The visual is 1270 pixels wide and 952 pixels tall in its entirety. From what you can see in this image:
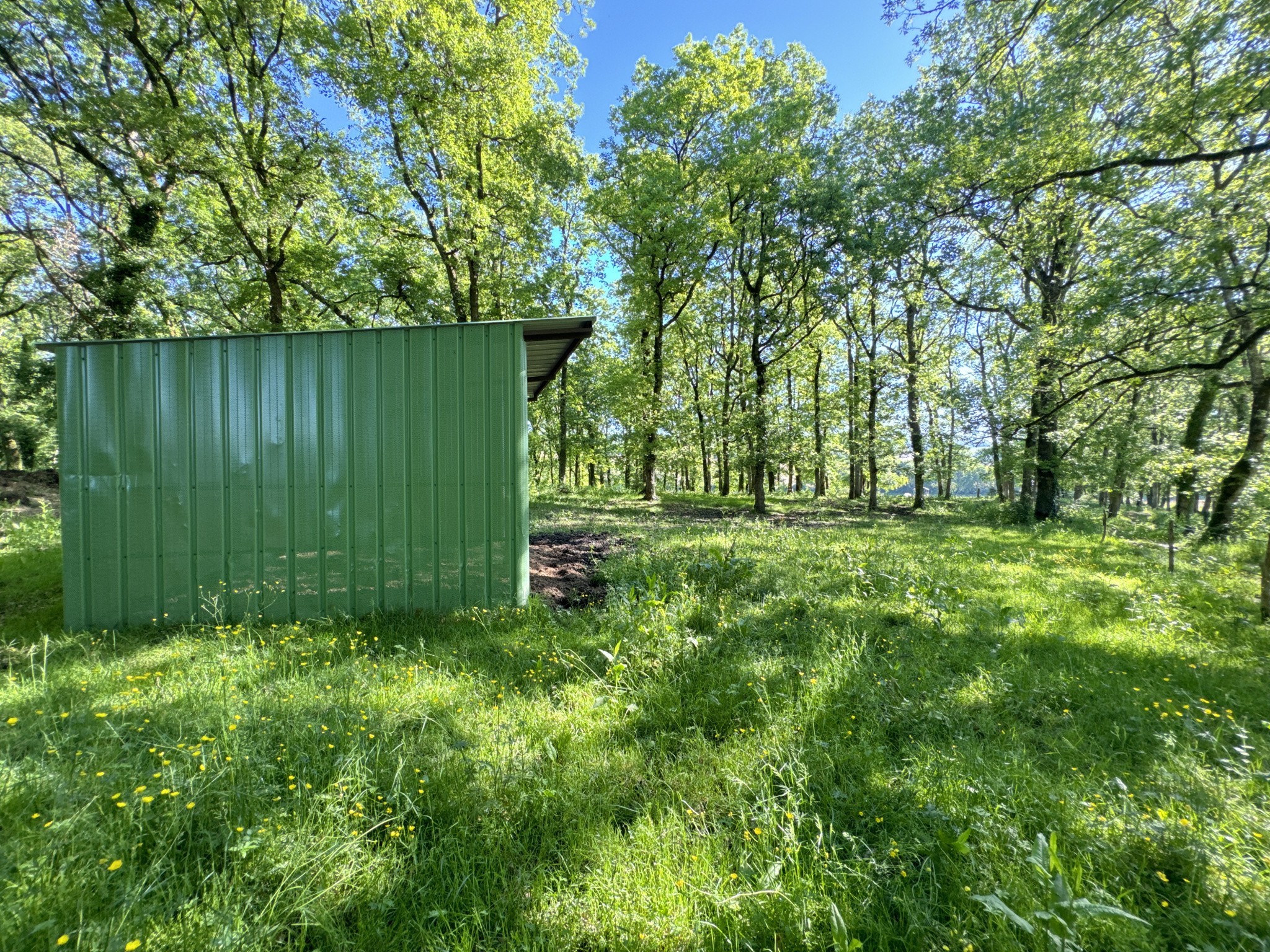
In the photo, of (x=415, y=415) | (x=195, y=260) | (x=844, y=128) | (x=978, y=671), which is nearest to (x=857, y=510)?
(x=844, y=128)

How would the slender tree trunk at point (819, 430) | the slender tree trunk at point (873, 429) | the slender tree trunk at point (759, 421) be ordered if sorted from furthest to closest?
1. the slender tree trunk at point (819, 430)
2. the slender tree trunk at point (873, 429)
3. the slender tree trunk at point (759, 421)

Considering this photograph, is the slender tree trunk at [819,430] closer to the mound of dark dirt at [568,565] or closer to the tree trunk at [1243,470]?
the tree trunk at [1243,470]

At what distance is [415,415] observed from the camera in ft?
18.0

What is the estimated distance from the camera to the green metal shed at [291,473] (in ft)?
17.1

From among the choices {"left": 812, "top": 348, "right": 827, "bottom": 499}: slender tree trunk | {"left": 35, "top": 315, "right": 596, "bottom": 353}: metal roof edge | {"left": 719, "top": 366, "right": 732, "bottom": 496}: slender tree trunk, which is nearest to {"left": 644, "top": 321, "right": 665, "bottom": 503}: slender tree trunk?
{"left": 719, "top": 366, "right": 732, "bottom": 496}: slender tree trunk

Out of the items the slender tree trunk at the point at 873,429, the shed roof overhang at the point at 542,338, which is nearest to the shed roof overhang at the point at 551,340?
the shed roof overhang at the point at 542,338

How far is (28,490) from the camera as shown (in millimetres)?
11523

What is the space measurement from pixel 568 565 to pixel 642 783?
5323mm

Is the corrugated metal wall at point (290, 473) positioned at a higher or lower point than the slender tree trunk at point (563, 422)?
lower

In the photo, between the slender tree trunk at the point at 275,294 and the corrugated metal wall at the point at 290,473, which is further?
the slender tree trunk at the point at 275,294

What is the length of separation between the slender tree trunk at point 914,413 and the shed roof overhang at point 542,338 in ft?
54.4

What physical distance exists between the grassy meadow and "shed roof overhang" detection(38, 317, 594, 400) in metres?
3.26

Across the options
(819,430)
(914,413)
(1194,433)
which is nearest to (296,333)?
(1194,433)

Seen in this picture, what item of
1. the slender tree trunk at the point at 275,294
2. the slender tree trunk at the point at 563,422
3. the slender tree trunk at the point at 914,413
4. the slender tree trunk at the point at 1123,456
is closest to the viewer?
the slender tree trunk at the point at 1123,456
